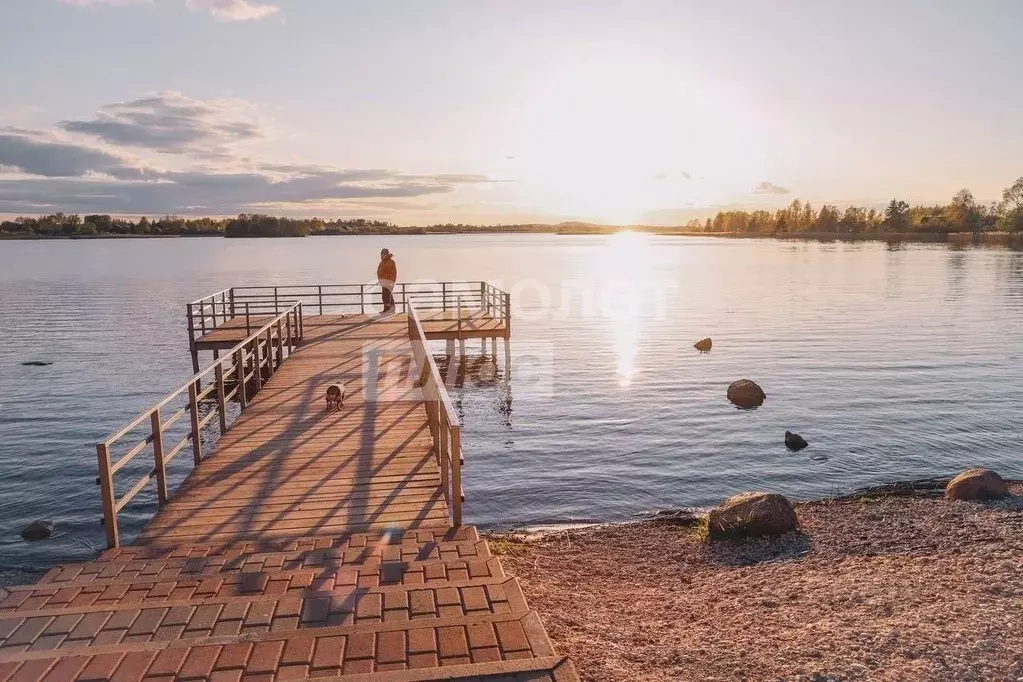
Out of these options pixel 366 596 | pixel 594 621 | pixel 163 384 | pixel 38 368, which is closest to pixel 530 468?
pixel 594 621

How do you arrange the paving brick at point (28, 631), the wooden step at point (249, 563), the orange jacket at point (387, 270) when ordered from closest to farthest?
1. the paving brick at point (28, 631)
2. the wooden step at point (249, 563)
3. the orange jacket at point (387, 270)

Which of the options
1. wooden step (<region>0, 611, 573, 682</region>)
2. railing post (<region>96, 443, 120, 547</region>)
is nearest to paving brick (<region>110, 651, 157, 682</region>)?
wooden step (<region>0, 611, 573, 682</region>)

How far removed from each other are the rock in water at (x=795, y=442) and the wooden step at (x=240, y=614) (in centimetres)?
1335

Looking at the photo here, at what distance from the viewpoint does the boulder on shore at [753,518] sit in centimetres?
1030

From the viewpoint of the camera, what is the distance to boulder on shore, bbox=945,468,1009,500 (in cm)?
1210

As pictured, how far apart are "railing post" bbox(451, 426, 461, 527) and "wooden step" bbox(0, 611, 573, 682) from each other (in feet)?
6.97

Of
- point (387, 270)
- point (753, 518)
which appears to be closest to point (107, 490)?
point (753, 518)

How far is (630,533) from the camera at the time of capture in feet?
36.7

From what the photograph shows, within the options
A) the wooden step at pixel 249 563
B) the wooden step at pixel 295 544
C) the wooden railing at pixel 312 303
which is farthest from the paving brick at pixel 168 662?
the wooden railing at pixel 312 303

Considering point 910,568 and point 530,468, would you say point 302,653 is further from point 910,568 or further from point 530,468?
point 530,468

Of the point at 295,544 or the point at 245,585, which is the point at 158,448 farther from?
the point at 245,585

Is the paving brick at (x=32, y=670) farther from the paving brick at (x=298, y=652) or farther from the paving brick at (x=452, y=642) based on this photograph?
the paving brick at (x=452, y=642)

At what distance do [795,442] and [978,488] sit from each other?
474 centimetres

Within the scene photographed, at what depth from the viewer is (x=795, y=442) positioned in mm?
16703
